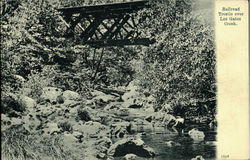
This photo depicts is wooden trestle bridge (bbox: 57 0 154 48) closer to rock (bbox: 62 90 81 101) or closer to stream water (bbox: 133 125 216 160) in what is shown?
rock (bbox: 62 90 81 101)

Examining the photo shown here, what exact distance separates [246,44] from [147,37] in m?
1.17

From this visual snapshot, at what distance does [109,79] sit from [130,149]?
840mm

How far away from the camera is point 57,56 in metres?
3.98

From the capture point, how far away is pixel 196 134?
398 cm

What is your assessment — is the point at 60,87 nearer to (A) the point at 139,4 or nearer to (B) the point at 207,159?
(A) the point at 139,4

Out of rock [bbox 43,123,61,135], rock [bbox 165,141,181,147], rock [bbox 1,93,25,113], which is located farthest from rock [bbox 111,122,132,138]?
rock [bbox 1,93,25,113]

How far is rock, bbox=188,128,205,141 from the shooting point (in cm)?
397

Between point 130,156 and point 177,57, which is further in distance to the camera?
point 177,57

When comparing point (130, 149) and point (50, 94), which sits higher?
point (50, 94)

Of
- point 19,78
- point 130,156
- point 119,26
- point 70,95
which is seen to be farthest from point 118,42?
point 130,156

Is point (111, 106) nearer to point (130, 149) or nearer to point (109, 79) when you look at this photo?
point (109, 79)

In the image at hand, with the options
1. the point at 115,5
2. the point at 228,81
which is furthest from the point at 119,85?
the point at 228,81

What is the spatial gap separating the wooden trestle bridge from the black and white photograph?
0.04 ft

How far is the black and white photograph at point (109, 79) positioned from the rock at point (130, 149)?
0.04 feet
